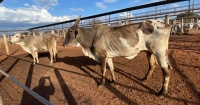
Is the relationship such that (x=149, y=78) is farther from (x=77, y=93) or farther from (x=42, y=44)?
(x=42, y=44)

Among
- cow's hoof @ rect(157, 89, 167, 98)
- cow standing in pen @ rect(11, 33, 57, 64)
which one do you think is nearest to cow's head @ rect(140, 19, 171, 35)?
cow's hoof @ rect(157, 89, 167, 98)

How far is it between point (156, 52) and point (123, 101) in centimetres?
148

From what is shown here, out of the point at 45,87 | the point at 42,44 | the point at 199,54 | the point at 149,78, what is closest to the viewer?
the point at 149,78

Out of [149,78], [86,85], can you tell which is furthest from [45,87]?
[149,78]

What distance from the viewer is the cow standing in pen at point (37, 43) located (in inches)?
387

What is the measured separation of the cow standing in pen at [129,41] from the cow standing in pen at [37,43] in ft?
11.3

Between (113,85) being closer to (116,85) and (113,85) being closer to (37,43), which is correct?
(116,85)

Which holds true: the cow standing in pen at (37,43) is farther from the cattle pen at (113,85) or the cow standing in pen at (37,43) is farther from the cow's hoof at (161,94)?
the cow's hoof at (161,94)

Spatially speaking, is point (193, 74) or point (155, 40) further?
point (193, 74)

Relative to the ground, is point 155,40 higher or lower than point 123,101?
higher

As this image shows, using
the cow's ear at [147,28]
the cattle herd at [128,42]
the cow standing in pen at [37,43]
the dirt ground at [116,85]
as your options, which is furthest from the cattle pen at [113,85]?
the cow standing in pen at [37,43]

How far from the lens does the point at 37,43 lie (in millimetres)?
10219

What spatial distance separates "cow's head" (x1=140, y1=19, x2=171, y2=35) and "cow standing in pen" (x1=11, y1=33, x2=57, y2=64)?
5.99m

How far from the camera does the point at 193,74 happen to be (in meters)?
5.37
